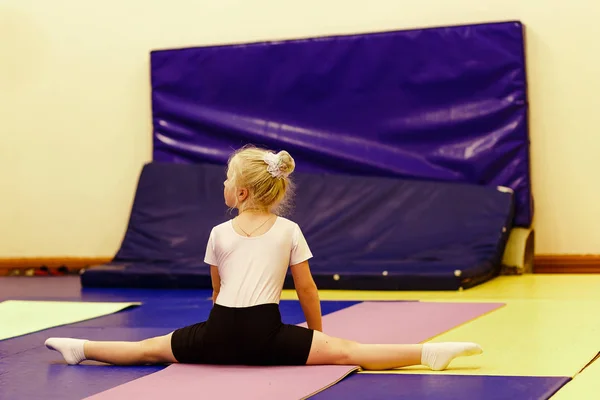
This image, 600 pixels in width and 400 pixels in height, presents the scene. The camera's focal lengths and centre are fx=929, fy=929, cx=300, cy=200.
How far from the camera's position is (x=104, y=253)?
7336 mm

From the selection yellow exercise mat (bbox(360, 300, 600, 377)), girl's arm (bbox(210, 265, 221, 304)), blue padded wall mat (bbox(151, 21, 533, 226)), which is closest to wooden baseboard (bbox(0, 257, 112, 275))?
blue padded wall mat (bbox(151, 21, 533, 226))

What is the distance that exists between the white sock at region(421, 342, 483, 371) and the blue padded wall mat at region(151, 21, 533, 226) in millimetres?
3321

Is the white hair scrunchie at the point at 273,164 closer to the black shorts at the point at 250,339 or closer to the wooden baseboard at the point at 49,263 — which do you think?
the black shorts at the point at 250,339

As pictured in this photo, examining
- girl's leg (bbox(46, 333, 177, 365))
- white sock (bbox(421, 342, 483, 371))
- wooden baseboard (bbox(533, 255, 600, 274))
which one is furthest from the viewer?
wooden baseboard (bbox(533, 255, 600, 274))

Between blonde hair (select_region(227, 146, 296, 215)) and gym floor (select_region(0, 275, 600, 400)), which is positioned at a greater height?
blonde hair (select_region(227, 146, 296, 215))

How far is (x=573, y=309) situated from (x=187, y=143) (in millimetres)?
3538

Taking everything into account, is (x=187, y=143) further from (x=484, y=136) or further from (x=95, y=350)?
(x=95, y=350)

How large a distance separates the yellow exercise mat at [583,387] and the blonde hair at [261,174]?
110cm

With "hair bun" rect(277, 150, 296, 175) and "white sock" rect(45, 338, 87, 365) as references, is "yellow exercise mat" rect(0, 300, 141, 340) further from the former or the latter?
"hair bun" rect(277, 150, 296, 175)

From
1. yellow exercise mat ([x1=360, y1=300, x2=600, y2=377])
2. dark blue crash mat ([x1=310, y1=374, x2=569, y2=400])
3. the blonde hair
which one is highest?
the blonde hair

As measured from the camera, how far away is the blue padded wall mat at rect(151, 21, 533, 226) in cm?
620

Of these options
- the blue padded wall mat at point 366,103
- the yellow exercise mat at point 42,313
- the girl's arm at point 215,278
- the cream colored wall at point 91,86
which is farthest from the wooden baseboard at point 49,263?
the girl's arm at point 215,278

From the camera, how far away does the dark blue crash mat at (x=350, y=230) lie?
5.55 meters

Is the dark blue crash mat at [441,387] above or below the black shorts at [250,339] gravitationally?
below
